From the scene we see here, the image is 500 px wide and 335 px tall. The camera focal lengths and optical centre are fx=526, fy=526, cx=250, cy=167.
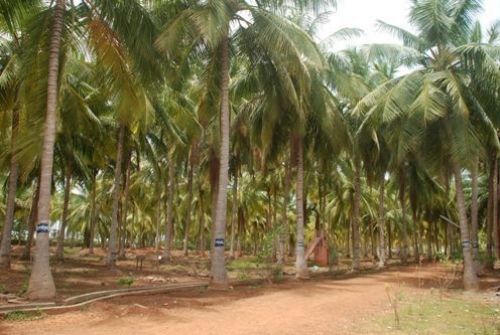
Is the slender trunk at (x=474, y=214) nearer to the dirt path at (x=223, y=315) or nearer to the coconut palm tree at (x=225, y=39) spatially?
the dirt path at (x=223, y=315)

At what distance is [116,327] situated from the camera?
961 cm

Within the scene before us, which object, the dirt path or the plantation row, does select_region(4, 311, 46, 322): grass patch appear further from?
the plantation row

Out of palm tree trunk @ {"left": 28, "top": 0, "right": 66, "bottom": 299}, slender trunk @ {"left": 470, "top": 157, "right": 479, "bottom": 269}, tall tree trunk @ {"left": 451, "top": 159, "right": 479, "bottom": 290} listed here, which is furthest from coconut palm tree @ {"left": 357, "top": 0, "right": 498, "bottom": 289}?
palm tree trunk @ {"left": 28, "top": 0, "right": 66, "bottom": 299}

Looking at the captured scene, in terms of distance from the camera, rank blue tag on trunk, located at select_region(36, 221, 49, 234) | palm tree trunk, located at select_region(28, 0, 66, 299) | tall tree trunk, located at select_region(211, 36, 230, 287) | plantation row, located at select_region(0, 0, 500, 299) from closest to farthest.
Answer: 1. palm tree trunk, located at select_region(28, 0, 66, 299)
2. blue tag on trunk, located at select_region(36, 221, 49, 234)
3. plantation row, located at select_region(0, 0, 500, 299)
4. tall tree trunk, located at select_region(211, 36, 230, 287)

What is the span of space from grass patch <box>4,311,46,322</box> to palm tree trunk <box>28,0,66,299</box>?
149 centimetres

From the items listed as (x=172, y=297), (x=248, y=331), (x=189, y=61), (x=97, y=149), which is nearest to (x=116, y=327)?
(x=248, y=331)

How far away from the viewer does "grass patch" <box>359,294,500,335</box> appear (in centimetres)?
1006

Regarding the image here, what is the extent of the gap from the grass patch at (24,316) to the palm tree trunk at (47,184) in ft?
4.87

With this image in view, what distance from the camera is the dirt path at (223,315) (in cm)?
958

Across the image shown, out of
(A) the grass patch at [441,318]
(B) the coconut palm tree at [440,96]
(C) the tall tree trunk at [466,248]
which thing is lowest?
(A) the grass patch at [441,318]

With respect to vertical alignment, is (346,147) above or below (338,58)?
below

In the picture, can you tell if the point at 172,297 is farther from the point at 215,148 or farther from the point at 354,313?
the point at 215,148

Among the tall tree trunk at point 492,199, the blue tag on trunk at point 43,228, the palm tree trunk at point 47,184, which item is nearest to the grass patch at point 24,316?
the palm tree trunk at point 47,184

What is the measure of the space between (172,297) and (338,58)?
1291 centimetres
